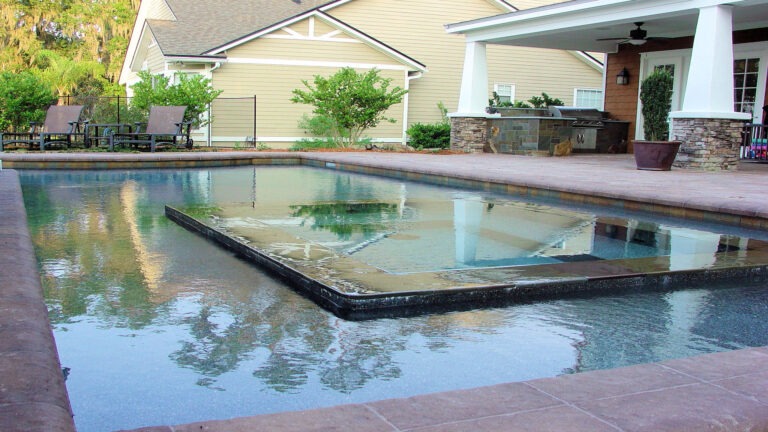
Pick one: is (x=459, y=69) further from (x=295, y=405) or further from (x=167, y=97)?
(x=295, y=405)

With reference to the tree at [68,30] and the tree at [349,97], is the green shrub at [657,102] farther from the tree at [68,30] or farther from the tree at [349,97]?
A: the tree at [68,30]

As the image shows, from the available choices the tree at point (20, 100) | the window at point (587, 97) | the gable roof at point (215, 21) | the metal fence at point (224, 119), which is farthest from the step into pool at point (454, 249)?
the window at point (587, 97)

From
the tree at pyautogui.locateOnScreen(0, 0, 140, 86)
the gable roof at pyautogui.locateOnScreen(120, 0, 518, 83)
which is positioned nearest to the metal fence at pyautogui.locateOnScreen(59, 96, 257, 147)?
the gable roof at pyautogui.locateOnScreen(120, 0, 518, 83)

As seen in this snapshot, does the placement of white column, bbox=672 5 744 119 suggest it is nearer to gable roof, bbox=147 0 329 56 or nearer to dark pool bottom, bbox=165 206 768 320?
dark pool bottom, bbox=165 206 768 320

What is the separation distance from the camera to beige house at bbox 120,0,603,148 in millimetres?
19344

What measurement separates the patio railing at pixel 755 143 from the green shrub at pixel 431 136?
24.8 ft

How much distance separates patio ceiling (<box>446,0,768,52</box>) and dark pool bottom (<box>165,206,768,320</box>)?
24.0 ft

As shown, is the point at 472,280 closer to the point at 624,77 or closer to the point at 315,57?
the point at 624,77

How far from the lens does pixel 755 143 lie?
13.7 m

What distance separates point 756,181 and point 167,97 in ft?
40.9

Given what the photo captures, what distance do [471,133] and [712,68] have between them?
624 centimetres

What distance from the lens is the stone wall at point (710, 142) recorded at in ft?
36.3

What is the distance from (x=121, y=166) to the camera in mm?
12750

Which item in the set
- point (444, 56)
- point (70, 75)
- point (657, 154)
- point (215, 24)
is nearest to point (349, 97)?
point (215, 24)
